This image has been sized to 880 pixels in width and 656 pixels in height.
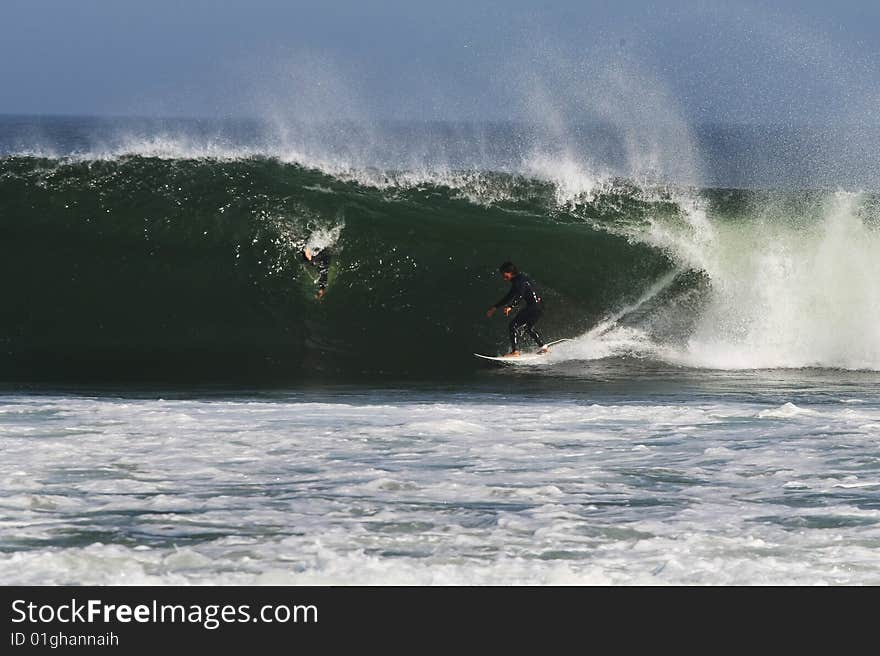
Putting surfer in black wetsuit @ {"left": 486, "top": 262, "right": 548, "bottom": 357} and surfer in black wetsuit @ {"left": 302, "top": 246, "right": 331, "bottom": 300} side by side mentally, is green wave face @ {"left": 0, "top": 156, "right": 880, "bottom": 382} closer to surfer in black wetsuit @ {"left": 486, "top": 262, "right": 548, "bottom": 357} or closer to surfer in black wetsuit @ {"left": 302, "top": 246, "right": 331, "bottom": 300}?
surfer in black wetsuit @ {"left": 302, "top": 246, "right": 331, "bottom": 300}

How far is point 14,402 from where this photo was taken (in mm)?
9836

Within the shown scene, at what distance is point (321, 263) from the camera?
585 inches

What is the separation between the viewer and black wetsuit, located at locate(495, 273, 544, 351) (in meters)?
13.0

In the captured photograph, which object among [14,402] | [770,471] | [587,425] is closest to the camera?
[770,471]

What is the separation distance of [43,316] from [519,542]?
952 centimetres

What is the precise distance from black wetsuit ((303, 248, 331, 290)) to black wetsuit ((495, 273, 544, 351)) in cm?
264

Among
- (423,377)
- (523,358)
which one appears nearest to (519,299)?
(523,358)

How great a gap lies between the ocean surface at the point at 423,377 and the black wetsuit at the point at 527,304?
1.59 feet

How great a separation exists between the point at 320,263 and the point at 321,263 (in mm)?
35

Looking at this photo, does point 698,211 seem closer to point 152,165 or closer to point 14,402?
A: point 152,165

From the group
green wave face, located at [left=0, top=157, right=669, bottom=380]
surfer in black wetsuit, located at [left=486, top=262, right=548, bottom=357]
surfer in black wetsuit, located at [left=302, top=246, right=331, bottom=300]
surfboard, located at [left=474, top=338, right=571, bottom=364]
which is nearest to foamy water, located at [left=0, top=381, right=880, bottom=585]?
surfboard, located at [left=474, top=338, right=571, bottom=364]

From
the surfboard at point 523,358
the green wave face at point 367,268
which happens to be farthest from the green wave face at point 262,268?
the surfboard at point 523,358

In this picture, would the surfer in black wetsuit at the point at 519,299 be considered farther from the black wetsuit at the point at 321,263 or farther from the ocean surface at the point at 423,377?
the black wetsuit at the point at 321,263
